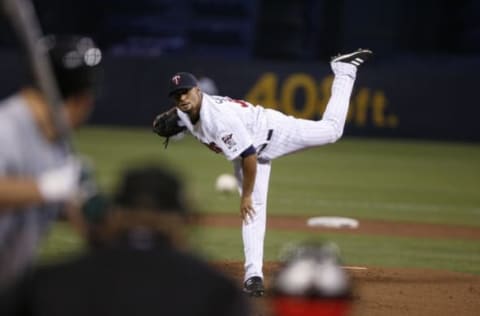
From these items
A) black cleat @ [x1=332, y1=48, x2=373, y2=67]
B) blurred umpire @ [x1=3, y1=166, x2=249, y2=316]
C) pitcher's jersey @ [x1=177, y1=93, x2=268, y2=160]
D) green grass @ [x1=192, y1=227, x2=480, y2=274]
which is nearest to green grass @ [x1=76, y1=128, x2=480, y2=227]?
green grass @ [x1=192, y1=227, x2=480, y2=274]

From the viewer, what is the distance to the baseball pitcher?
28.5ft

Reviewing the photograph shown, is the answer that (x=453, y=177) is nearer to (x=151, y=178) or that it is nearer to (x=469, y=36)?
(x=469, y=36)

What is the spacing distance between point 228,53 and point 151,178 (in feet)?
83.4

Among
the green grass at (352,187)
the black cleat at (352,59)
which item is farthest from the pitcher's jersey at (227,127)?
the black cleat at (352,59)

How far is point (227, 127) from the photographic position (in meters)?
8.77

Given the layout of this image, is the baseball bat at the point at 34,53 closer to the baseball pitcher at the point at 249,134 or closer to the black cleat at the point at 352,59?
the baseball pitcher at the point at 249,134

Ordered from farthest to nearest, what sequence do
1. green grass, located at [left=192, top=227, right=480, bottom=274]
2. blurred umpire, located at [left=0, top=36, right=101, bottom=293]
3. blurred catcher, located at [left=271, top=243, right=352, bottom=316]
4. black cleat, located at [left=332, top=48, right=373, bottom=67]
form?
green grass, located at [left=192, top=227, right=480, bottom=274]
black cleat, located at [left=332, top=48, right=373, bottom=67]
blurred umpire, located at [left=0, top=36, right=101, bottom=293]
blurred catcher, located at [left=271, top=243, right=352, bottom=316]

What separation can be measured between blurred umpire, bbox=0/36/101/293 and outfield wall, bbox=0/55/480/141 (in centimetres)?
2078

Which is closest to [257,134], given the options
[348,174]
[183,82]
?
[183,82]

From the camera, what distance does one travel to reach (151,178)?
3.19 metres

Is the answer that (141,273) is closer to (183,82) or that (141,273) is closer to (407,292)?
(183,82)

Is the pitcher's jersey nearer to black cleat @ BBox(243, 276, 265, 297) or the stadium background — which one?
black cleat @ BBox(243, 276, 265, 297)

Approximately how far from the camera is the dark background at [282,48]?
2488 cm

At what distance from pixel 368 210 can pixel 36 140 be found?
1202 centimetres
